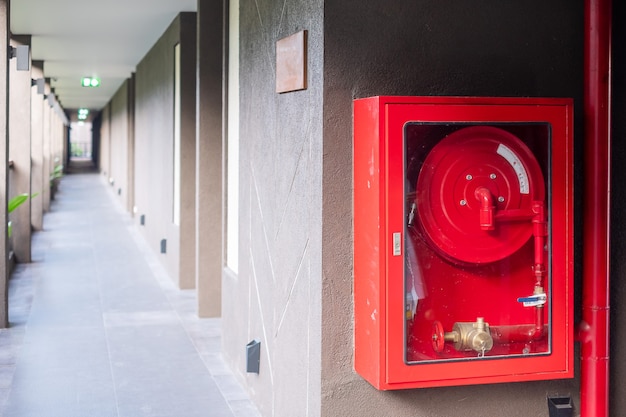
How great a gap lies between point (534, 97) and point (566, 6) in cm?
39

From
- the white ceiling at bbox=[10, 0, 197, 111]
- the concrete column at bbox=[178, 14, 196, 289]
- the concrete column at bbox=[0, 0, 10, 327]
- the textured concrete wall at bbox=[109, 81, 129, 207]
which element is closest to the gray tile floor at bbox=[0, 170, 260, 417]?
the concrete column at bbox=[0, 0, 10, 327]

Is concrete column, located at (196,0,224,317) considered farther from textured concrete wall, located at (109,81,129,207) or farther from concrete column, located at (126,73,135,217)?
textured concrete wall, located at (109,81,129,207)

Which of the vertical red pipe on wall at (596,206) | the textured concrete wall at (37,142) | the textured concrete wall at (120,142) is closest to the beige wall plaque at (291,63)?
the vertical red pipe on wall at (596,206)

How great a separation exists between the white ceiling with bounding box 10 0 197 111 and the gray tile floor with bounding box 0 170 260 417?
261 centimetres

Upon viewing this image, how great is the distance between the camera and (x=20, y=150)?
9.73m

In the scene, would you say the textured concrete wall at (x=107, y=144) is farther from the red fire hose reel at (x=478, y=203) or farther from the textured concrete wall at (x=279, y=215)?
the red fire hose reel at (x=478, y=203)

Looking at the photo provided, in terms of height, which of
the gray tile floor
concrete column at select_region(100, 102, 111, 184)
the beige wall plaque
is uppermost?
concrete column at select_region(100, 102, 111, 184)

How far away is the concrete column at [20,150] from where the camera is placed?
30.4ft

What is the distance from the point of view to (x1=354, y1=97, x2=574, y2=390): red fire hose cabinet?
121 inches

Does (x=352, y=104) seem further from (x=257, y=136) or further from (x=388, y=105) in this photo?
(x=257, y=136)

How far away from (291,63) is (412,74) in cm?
54

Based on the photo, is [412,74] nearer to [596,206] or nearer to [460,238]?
[460,238]

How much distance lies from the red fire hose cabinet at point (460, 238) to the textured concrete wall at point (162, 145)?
17.7 ft

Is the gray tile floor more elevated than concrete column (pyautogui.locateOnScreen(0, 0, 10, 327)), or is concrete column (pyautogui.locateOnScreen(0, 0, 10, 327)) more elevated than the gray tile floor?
concrete column (pyautogui.locateOnScreen(0, 0, 10, 327))
